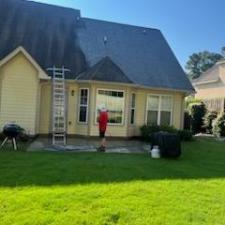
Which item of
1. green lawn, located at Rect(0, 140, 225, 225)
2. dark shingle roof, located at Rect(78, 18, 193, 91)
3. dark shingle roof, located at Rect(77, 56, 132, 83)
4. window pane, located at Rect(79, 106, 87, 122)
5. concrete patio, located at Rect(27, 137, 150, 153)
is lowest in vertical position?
green lawn, located at Rect(0, 140, 225, 225)

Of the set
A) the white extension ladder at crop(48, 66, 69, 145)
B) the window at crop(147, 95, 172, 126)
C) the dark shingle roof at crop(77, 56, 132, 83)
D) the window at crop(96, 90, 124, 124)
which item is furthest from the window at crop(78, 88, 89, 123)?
the window at crop(147, 95, 172, 126)

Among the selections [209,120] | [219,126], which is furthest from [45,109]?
[209,120]

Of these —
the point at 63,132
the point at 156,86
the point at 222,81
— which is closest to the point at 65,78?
the point at 63,132

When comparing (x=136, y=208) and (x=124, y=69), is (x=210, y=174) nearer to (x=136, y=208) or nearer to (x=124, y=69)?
(x=136, y=208)

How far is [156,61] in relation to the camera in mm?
24688

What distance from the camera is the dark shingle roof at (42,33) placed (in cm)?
2170

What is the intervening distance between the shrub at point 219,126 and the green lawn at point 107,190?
42.1ft

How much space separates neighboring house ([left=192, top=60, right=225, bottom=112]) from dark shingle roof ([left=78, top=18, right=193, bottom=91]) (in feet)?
23.6

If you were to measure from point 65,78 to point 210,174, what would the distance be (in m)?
10.7

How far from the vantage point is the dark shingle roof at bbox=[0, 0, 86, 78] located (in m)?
21.7

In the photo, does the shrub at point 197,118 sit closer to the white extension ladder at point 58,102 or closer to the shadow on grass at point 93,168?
the white extension ladder at point 58,102

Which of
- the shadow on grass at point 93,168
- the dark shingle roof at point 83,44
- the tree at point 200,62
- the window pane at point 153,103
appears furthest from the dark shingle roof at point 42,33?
the tree at point 200,62

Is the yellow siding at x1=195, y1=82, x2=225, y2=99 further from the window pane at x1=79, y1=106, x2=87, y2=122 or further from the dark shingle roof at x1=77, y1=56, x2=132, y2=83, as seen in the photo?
the window pane at x1=79, y1=106, x2=87, y2=122

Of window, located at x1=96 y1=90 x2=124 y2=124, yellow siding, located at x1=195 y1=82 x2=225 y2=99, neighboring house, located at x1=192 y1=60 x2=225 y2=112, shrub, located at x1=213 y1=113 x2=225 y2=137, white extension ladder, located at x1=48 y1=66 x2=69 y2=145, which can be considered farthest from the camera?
yellow siding, located at x1=195 y1=82 x2=225 y2=99
